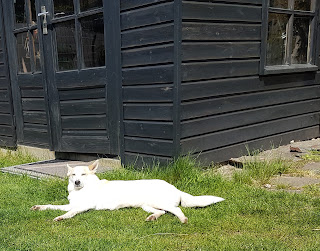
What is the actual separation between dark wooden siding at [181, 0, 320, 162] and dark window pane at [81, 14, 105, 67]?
1246 millimetres

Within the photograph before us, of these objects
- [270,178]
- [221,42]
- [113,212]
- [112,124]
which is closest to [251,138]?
[270,178]

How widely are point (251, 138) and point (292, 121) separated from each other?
0.94m

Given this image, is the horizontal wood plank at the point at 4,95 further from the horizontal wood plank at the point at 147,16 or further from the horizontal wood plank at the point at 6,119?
the horizontal wood plank at the point at 147,16

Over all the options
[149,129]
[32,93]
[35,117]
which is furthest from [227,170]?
[32,93]

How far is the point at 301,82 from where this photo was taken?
16.6 ft

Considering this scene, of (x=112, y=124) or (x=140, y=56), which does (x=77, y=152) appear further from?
(x=140, y=56)

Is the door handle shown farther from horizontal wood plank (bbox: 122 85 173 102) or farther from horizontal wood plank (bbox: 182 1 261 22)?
horizontal wood plank (bbox: 182 1 261 22)

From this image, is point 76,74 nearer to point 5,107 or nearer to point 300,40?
point 5,107

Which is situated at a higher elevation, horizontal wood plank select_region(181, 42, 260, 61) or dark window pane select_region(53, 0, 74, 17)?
dark window pane select_region(53, 0, 74, 17)

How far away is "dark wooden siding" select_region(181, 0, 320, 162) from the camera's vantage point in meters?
3.70

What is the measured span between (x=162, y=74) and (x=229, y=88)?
975 millimetres

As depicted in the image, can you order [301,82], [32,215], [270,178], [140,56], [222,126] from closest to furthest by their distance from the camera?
[32,215]
[270,178]
[140,56]
[222,126]
[301,82]

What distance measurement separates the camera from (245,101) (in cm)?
439

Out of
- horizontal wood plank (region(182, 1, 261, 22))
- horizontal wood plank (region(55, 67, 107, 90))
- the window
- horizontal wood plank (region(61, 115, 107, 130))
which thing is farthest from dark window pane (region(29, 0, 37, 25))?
the window
